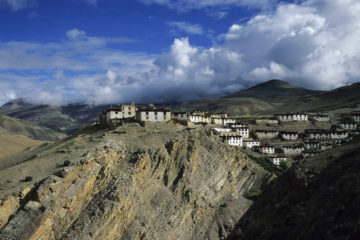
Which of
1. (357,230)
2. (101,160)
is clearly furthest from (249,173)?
(357,230)

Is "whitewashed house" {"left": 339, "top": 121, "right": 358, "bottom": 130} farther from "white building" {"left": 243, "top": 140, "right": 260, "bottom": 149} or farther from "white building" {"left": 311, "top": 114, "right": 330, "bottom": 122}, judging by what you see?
"white building" {"left": 243, "top": 140, "right": 260, "bottom": 149}

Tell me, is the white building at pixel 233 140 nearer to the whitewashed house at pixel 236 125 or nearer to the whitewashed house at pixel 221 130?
the whitewashed house at pixel 221 130

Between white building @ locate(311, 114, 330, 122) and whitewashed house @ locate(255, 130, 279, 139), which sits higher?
white building @ locate(311, 114, 330, 122)

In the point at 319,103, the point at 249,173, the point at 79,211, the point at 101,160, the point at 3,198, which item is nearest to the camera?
the point at 3,198

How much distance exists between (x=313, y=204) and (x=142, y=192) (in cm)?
2903

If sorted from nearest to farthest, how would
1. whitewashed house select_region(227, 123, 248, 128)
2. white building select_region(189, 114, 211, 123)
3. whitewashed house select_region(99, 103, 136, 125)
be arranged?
whitewashed house select_region(99, 103, 136, 125), white building select_region(189, 114, 211, 123), whitewashed house select_region(227, 123, 248, 128)

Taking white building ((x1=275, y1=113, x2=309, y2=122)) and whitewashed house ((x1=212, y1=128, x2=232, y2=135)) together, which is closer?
whitewashed house ((x1=212, y1=128, x2=232, y2=135))

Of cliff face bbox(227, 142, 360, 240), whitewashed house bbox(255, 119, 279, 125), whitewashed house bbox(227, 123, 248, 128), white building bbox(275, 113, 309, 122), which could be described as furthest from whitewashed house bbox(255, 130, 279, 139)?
cliff face bbox(227, 142, 360, 240)

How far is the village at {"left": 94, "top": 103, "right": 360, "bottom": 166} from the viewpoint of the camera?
60875 mm

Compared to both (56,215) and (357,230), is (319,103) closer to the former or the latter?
(56,215)

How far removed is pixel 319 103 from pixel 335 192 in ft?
522

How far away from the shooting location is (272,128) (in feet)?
273

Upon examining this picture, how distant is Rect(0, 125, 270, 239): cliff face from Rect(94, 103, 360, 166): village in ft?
20.4

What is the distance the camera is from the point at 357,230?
594 inches
